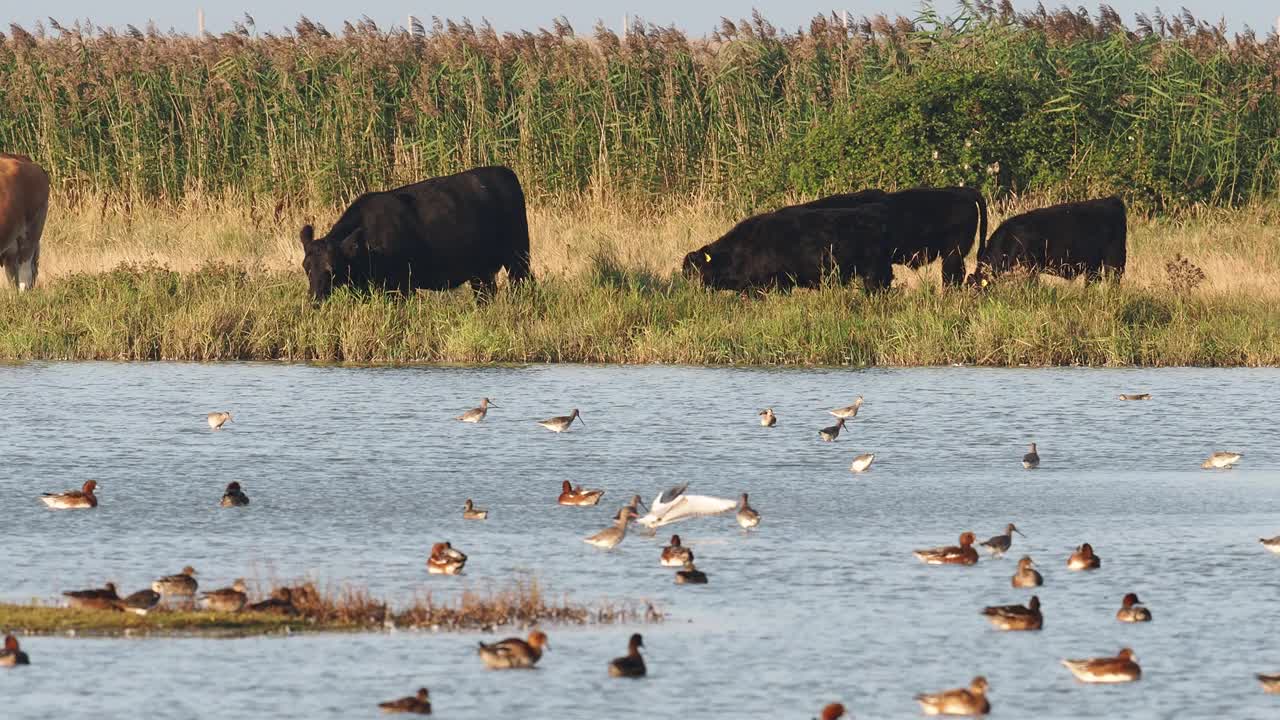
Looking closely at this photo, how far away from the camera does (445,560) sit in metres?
9.53

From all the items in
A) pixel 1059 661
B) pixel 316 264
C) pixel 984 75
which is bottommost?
pixel 1059 661

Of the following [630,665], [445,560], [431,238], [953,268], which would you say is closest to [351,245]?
[431,238]

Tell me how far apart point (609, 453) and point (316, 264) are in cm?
669

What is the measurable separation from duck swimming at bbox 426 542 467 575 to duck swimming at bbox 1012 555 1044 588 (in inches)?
89.0

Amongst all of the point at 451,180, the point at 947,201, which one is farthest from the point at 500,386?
the point at 947,201

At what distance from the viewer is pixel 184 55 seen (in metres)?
27.7

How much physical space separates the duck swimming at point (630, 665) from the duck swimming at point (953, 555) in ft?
8.31

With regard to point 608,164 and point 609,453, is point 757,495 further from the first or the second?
point 608,164

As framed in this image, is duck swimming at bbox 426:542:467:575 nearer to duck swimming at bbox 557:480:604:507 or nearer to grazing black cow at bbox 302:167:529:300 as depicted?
duck swimming at bbox 557:480:604:507

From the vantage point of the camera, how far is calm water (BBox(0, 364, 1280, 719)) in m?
7.78

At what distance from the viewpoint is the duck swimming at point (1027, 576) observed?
945 centimetres

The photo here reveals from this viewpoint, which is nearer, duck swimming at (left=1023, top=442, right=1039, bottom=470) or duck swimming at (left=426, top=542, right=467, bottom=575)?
duck swimming at (left=426, top=542, right=467, bottom=575)

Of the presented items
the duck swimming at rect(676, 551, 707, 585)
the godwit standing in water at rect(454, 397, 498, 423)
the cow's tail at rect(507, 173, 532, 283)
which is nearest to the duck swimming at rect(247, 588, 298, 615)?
the duck swimming at rect(676, 551, 707, 585)

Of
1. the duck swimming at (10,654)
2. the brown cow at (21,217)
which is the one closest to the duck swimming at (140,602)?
the duck swimming at (10,654)
